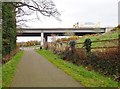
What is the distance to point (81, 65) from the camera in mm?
22188

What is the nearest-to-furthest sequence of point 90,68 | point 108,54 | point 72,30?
point 108,54, point 90,68, point 72,30

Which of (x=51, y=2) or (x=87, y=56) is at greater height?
(x=51, y=2)


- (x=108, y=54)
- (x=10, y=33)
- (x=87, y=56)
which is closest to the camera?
(x=108, y=54)

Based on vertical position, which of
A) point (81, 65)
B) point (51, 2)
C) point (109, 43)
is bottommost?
point (81, 65)

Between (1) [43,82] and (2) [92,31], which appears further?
(2) [92,31]

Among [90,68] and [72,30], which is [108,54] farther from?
[72,30]

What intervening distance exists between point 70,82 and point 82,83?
2.12ft

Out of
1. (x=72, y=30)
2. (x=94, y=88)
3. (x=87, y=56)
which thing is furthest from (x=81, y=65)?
(x=72, y=30)

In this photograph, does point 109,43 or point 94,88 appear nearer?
point 94,88

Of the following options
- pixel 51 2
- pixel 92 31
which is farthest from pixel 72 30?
pixel 51 2

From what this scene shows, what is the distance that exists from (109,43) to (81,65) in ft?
10.9

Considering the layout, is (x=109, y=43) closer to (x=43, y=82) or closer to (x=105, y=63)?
(x=105, y=63)

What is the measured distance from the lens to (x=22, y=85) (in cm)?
1239

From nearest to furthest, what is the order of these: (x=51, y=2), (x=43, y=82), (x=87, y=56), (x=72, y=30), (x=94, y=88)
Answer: (x=94, y=88) → (x=43, y=82) → (x=87, y=56) → (x=51, y=2) → (x=72, y=30)
